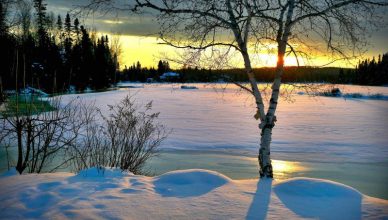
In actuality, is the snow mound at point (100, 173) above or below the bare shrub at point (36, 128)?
below

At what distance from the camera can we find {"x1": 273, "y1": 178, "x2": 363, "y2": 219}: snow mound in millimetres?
4383

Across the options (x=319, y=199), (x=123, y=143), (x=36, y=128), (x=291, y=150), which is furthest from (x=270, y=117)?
(x=291, y=150)

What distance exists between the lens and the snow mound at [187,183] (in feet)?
16.8

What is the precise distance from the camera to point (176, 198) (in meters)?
4.82

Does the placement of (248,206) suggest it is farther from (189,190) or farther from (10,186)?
(10,186)

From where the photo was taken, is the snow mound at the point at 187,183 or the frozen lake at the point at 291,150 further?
the frozen lake at the point at 291,150

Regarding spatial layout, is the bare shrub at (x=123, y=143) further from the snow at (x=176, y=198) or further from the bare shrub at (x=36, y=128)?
the snow at (x=176, y=198)

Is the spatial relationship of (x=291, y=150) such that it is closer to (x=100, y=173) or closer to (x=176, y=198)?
(x=100, y=173)

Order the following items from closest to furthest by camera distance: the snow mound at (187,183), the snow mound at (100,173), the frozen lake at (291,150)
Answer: the snow mound at (187,183) → the snow mound at (100,173) → the frozen lake at (291,150)

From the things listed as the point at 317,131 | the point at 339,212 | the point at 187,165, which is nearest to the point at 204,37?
the point at 339,212

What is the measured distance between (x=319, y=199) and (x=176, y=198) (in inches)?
79.7

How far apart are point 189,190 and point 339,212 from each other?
2.08 metres

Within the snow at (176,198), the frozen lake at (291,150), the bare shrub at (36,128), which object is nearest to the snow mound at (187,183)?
the snow at (176,198)

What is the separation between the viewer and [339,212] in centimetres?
444
